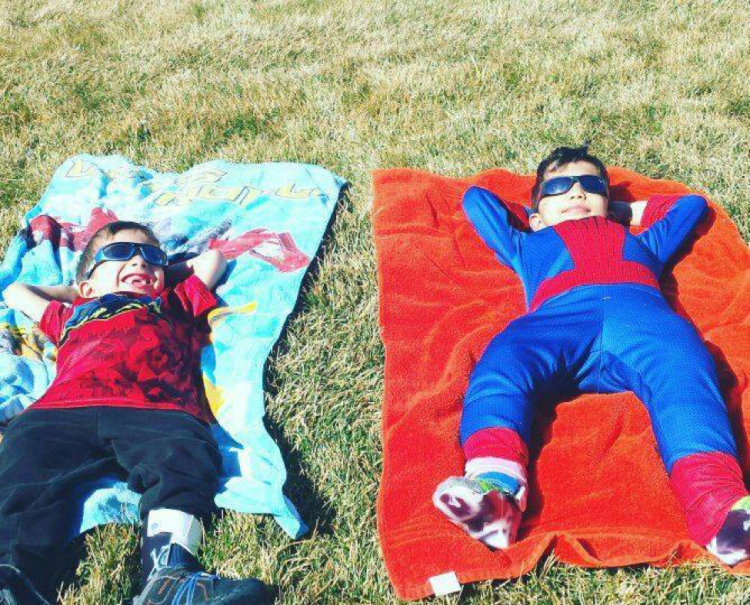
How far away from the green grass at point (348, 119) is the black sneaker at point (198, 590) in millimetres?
116

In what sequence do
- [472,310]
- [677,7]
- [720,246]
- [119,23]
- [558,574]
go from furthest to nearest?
[119,23] < [677,7] < [720,246] < [472,310] < [558,574]

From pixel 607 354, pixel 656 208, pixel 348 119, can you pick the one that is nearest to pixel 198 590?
pixel 607 354

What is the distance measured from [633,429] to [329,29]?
5.62 meters

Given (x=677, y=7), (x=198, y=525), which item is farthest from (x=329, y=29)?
(x=198, y=525)

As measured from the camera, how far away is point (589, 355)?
3.05 metres

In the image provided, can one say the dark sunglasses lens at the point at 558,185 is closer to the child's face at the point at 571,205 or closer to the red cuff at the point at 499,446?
the child's face at the point at 571,205

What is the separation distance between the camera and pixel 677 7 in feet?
22.7

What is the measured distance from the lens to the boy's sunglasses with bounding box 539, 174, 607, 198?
12.5 ft

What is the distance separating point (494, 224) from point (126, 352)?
2045 mm

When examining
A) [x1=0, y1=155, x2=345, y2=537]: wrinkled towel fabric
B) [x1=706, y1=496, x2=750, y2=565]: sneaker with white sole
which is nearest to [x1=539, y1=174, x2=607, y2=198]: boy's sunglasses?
[x1=0, y1=155, x2=345, y2=537]: wrinkled towel fabric

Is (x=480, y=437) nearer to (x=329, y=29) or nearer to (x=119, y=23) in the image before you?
(x=329, y=29)

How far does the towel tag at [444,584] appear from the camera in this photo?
93.7 inches

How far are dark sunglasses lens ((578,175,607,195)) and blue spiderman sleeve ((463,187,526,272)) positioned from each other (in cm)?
42

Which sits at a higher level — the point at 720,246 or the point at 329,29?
the point at 329,29
